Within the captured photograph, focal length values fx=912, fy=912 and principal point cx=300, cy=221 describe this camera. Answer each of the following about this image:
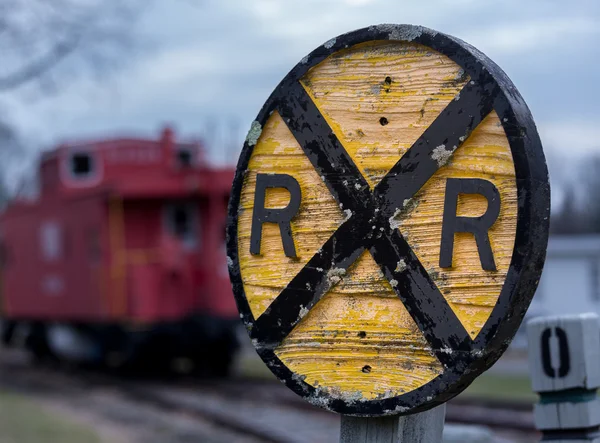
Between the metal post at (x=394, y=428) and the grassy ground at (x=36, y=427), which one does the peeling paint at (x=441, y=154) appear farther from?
the grassy ground at (x=36, y=427)

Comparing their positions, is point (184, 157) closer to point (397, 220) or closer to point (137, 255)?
point (137, 255)

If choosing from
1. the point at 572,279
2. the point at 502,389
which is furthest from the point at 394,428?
the point at 572,279

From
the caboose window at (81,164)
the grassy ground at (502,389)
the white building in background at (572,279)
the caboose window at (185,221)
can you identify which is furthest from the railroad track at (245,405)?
the white building in background at (572,279)

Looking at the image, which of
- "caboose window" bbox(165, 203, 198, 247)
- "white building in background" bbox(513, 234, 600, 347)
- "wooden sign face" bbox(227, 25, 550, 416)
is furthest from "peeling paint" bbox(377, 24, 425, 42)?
"white building in background" bbox(513, 234, 600, 347)

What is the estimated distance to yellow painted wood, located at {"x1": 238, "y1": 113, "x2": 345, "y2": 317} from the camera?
2.06m

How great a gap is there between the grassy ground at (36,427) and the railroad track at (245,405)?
1.38 meters

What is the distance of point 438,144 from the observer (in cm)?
190

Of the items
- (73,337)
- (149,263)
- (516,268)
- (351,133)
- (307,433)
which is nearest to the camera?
(516,268)

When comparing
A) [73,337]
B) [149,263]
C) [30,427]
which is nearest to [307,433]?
[30,427]

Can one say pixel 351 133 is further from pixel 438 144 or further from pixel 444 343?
pixel 444 343

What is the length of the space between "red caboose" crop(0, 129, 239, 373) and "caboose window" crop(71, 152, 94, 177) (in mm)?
18

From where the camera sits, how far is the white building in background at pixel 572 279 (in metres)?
24.1

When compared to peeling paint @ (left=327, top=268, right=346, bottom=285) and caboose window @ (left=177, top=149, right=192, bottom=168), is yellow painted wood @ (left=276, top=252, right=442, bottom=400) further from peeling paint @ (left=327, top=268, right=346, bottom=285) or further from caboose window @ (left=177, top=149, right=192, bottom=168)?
caboose window @ (left=177, top=149, right=192, bottom=168)

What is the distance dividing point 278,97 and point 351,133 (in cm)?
23
